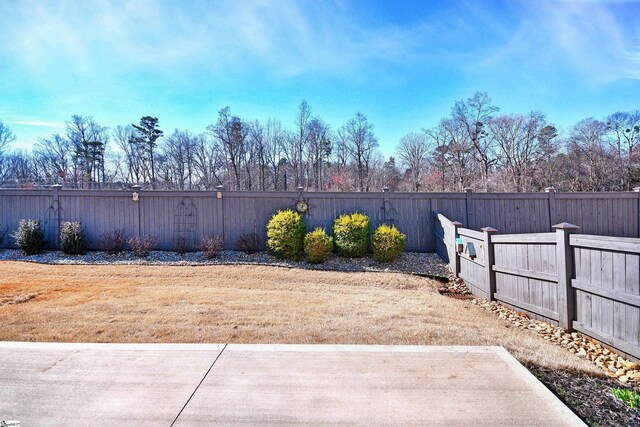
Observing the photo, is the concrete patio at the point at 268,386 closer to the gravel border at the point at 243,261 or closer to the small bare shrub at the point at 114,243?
the gravel border at the point at 243,261

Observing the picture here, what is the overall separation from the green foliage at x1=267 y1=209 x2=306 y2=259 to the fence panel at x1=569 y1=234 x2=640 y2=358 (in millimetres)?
5241

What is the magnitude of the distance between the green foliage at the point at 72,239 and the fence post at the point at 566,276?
9.88 m

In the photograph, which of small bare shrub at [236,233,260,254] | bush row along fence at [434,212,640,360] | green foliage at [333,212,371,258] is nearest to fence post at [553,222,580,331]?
bush row along fence at [434,212,640,360]

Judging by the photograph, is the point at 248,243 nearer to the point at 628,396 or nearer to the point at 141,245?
the point at 141,245

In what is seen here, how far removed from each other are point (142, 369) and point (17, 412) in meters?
0.68

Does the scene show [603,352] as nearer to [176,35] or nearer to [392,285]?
[392,285]

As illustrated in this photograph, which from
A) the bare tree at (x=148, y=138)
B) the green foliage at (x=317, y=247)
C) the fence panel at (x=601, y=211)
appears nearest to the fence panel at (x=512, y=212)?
the fence panel at (x=601, y=211)

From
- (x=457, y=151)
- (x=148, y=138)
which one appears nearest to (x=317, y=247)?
(x=457, y=151)

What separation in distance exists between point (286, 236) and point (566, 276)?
5307mm

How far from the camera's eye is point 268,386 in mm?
2102

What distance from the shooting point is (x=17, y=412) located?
1.81 metres

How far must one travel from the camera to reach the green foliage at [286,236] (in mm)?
7340

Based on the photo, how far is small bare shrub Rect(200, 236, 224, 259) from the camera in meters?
7.46

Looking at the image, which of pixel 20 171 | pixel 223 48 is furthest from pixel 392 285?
pixel 20 171
